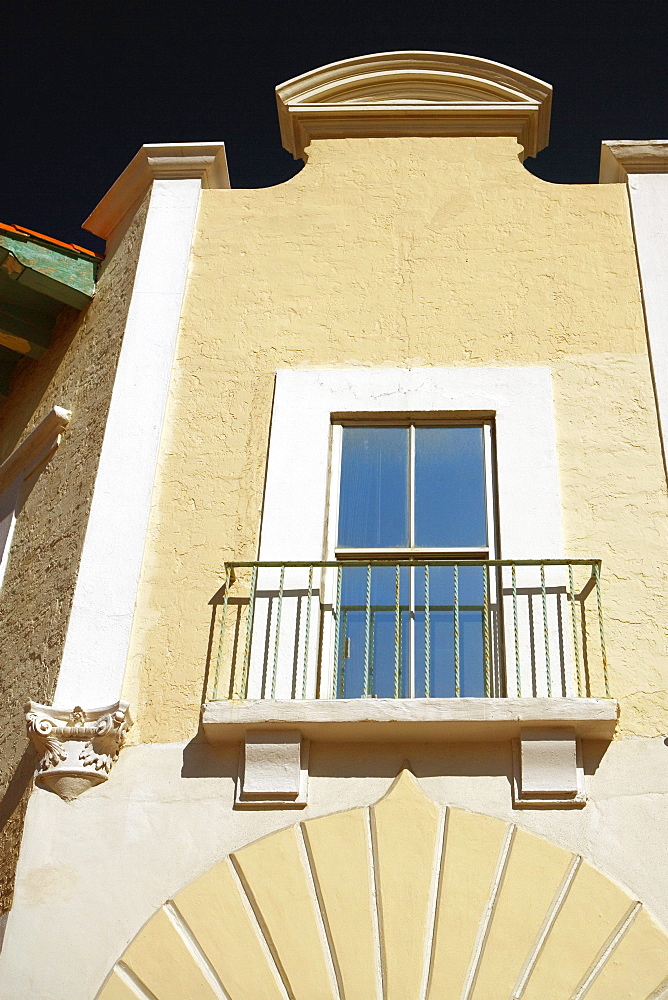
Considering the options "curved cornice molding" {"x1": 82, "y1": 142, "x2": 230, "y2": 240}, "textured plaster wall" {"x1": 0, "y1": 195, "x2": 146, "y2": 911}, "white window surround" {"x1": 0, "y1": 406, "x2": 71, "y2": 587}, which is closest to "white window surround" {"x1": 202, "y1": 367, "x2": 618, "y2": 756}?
"textured plaster wall" {"x1": 0, "y1": 195, "x2": 146, "y2": 911}

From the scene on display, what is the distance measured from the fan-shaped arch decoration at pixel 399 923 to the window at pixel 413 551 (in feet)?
3.02

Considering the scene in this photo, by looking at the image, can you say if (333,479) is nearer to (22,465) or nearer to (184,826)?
(184,826)

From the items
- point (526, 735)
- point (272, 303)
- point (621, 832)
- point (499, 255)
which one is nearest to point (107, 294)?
point (272, 303)

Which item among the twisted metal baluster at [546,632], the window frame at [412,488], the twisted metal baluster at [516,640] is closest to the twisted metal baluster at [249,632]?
the window frame at [412,488]

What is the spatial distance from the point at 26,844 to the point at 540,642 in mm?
3160

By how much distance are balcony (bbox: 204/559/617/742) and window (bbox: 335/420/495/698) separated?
1 cm

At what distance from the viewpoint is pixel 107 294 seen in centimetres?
985

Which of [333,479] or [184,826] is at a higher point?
[333,479]

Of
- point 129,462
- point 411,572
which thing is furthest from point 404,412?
point 129,462

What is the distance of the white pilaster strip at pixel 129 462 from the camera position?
749 centimetres

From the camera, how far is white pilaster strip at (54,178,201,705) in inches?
295

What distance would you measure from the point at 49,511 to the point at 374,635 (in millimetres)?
2702

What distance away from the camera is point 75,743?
7.06m

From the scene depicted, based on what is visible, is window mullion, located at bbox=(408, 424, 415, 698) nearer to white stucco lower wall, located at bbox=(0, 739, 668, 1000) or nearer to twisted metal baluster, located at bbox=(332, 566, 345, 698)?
twisted metal baluster, located at bbox=(332, 566, 345, 698)
